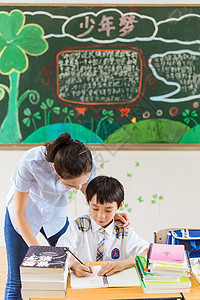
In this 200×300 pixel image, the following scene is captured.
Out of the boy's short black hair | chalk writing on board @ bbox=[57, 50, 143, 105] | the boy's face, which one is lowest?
the boy's face

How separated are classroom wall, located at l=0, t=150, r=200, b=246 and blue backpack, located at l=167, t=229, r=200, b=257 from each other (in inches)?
45.3

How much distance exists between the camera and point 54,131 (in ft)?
9.78

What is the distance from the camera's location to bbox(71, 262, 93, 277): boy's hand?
149 centimetres

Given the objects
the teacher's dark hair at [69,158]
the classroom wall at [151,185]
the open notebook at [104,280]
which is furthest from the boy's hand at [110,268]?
the classroom wall at [151,185]

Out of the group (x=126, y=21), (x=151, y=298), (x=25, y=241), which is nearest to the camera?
(x=151, y=298)

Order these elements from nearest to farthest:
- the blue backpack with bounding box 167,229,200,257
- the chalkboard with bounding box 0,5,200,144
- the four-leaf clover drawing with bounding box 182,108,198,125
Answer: the blue backpack with bounding box 167,229,200,257 < the chalkboard with bounding box 0,5,200,144 < the four-leaf clover drawing with bounding box 182,108,198,125

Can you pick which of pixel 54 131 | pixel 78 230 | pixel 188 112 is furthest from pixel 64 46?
pixel 78 230

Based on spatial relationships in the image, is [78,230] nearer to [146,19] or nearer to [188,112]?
[188,112]

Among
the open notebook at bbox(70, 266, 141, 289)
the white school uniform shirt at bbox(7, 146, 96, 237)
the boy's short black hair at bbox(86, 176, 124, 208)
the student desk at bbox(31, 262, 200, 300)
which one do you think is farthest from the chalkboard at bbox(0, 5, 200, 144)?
the student desk at bbox(31, 262, 200, 300)

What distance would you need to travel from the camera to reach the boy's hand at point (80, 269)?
149cm

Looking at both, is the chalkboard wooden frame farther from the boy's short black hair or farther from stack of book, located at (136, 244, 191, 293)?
stack of book, located at (136, 244, 191, 293)

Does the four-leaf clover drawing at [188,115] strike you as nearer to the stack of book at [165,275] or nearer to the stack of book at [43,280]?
the stack of book at [165,275]

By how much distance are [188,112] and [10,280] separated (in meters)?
1.91

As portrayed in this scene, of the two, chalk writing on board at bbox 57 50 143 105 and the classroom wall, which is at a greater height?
chalk writing on board at bbox 57 50 143 105
